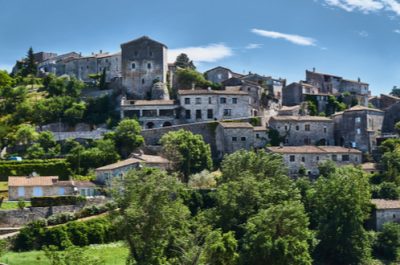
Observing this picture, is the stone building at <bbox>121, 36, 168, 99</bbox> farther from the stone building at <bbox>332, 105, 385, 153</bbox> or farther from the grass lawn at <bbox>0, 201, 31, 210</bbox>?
the grass lawn at <bbox>0, 201, 31, 210</bbox>

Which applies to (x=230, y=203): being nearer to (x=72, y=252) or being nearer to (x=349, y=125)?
(x=72, y=252)

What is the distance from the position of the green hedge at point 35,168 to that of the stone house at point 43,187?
3.71 metres

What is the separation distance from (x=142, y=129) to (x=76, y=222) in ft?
86.2

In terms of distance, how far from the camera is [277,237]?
52.0 meters

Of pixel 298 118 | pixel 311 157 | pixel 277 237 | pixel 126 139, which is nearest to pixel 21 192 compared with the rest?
pixel 126 139

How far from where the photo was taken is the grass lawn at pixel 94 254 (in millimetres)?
48884

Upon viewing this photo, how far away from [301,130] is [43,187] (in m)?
33.5

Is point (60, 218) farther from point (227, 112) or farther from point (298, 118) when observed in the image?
point (298, 118)

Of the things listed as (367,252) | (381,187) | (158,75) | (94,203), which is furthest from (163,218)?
(158,75)

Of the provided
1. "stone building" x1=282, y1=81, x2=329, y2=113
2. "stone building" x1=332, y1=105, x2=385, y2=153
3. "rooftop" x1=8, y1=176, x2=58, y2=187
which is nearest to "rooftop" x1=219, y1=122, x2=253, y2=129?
"stone building" x1=332, y1=105, x2=385, y2=153

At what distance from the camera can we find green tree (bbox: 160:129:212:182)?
6931 centimetres

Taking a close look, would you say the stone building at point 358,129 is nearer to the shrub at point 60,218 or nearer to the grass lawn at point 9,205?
the shrub at point 60,218

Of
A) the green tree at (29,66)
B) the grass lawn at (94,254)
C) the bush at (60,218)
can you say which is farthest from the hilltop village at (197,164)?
the green tree at (29,66)

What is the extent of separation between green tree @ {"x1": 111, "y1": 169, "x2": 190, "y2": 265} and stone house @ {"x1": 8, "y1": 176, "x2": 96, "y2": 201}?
18165mm
